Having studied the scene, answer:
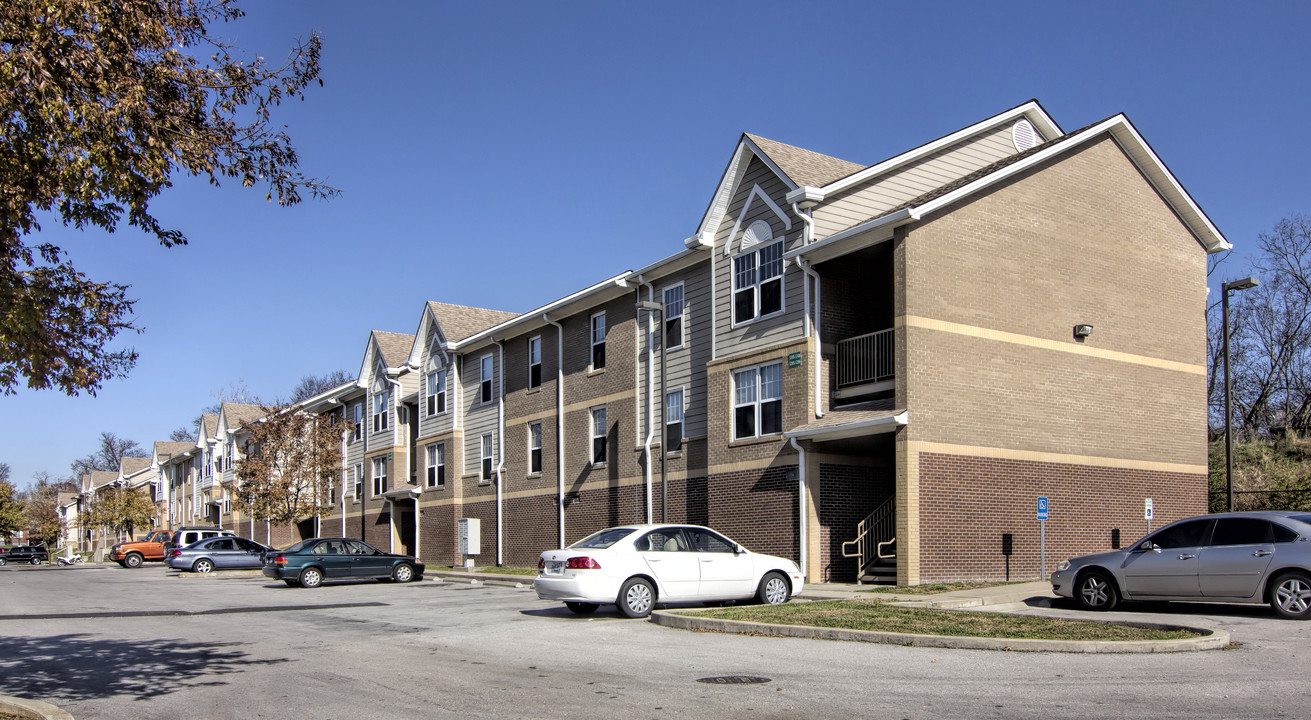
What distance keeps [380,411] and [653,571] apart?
34.1 m

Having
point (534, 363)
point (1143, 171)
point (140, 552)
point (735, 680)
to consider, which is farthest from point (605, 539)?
point (140, 552)

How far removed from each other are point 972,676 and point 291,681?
21.7 ft

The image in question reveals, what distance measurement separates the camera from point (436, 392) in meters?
43.3

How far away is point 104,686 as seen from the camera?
35.5 ft

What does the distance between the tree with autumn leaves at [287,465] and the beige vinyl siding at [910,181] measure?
30.1m

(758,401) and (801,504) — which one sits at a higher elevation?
(758,401)

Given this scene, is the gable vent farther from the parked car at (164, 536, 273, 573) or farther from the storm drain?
the parked car at (164, 536, 273, 573)

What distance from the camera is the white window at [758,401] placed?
25375 mm

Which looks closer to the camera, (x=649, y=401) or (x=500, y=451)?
(x=649, y=401)

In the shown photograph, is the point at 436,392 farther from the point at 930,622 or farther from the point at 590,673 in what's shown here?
the point at 590,673

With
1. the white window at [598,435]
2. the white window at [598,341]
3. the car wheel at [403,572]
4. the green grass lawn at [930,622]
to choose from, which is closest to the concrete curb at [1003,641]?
the green grass lawn at [930,622]

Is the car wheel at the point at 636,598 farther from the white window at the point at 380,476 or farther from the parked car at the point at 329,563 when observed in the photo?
the white window at the point at 380,476

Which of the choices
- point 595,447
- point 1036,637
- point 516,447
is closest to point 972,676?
point 1036,637

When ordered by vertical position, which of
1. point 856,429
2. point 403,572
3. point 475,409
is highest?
point 475,409
